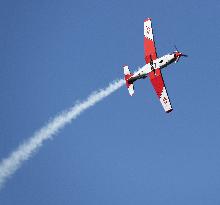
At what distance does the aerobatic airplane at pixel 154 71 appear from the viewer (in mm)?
91262

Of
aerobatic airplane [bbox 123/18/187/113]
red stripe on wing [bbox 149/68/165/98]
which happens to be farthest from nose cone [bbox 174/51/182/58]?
red stripe on wing [bbox 149/68/165/98]

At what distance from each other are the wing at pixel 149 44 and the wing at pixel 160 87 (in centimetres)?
240

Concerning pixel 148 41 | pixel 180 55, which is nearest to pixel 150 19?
pixel 148 41

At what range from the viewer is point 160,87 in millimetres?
92688

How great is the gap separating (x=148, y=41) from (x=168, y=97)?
33.3ft

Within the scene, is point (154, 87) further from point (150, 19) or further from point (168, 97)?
A: point (150, 19)

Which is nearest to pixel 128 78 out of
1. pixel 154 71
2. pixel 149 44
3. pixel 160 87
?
pixel 154 71

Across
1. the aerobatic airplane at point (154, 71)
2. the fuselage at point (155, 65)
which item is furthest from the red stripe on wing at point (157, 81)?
the fuselage at point (155, 65)

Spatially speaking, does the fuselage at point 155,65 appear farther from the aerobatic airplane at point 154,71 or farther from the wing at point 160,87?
the wing at point 160,87

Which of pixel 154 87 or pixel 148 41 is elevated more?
pixel 148 41

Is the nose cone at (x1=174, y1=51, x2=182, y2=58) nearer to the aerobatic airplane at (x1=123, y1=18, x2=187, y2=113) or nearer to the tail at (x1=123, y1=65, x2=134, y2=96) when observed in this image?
the aerobatic airplane at (x1=123, y1=18, x2=187, y2=113)

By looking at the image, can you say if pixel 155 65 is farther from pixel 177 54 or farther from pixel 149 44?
pixel 149 44

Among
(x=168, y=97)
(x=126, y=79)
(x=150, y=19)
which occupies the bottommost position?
(x=168, y=97)

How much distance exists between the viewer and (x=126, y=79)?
95375 mm
